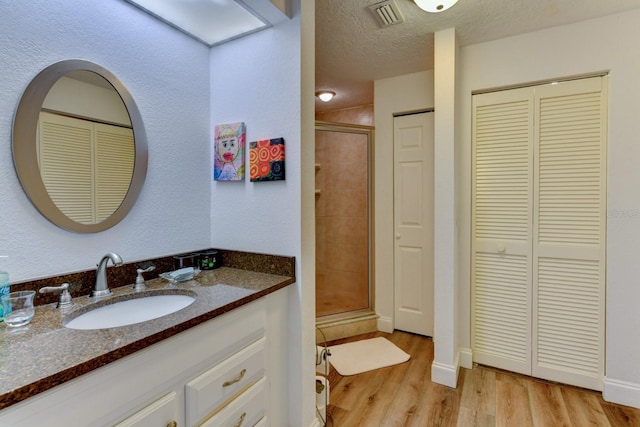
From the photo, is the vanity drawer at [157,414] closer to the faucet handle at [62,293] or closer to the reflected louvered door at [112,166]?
the faucet handle at [62,293]

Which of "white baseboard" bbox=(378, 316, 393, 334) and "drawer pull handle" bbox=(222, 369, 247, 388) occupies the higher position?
"drawer pull handle" bbox=(222, 369, 247, 388)

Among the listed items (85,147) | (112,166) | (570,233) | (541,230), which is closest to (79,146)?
(85,147)

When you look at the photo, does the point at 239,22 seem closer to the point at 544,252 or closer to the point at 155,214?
the point at 155,214

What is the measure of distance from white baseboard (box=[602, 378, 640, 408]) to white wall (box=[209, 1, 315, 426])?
5.94ft

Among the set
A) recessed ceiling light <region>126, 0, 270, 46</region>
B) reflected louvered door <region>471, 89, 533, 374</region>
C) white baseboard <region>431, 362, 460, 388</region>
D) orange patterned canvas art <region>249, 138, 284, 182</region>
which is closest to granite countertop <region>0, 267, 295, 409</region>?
orange patterned canvas art <region>249, 138, 284, 182</region>

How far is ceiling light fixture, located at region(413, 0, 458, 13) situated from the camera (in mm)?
1666

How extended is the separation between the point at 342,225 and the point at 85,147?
228cm

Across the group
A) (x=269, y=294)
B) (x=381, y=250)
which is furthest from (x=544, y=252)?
(x=269, y=294)

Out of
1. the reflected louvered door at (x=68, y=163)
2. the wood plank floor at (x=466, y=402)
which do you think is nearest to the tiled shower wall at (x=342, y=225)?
the wood plank floor at (x=466, y=402)

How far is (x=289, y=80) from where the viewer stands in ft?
4.94

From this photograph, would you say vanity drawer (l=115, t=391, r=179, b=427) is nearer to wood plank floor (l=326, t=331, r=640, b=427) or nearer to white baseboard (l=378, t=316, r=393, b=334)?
wood plank floor (l=326, t=331, r=640, b=427)

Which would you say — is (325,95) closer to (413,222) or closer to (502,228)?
(413,222)

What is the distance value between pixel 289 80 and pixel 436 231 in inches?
54.1

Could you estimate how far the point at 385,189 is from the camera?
2959 millimetres
